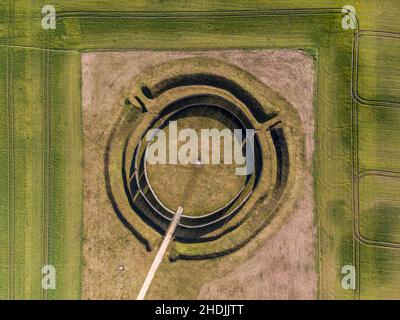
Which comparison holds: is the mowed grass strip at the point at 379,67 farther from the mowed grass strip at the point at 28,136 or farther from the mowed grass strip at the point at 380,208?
the mowed grass strip at the point at 28,136

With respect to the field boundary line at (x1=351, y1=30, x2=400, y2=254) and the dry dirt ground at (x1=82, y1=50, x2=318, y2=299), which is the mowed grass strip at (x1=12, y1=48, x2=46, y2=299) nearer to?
the dry dirt ground at (x1=82, y1=50, x2=318, y2=299)

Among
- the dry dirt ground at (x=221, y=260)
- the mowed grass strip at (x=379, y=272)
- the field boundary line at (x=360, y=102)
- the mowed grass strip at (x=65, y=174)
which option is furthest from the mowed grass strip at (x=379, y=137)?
the mowed grass strip at (x=65, y=174)

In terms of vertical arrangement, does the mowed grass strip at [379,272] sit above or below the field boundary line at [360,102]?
below

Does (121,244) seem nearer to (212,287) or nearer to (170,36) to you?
(212,287)

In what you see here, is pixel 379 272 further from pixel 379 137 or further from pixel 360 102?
pixel 360 102

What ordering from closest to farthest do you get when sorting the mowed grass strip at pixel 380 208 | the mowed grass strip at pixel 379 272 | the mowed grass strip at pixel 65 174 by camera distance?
1. the mowed grass strip at pixel 379 272
2. the mowed grass strip at pixel 380 208
3. the mowed grass strip at pixel 65 174

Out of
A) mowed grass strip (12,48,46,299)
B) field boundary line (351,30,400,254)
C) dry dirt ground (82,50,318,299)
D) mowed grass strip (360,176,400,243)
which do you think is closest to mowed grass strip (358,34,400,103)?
field boundary line (351,30,400,254)
